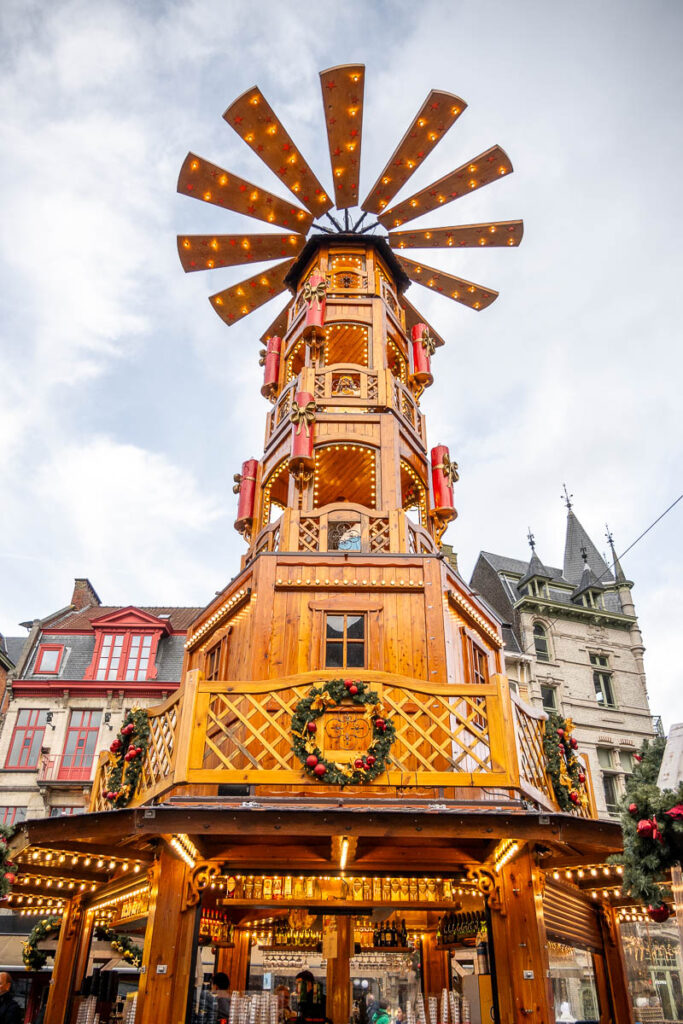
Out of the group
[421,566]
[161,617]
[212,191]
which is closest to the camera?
[421,566]

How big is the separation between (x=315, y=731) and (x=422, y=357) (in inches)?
481

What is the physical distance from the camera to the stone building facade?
29016mm

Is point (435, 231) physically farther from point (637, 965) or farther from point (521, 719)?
point (637, 965)

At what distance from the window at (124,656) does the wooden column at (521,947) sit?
2091 centimetres

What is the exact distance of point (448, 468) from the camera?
57.3 ft

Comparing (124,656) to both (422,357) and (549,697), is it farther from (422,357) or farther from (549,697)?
(422,357)

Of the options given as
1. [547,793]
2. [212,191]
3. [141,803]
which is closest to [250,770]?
[141,803]

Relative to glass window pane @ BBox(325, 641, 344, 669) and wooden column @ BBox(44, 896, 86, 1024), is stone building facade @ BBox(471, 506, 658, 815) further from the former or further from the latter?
wooden column @ BBox(44, 896, 86, 1024)

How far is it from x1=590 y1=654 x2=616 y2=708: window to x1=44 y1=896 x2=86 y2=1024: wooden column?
22.1 metres

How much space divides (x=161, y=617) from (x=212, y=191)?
679 inches

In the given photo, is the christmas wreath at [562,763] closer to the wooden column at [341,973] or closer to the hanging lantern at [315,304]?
the wooden column at [341,973]

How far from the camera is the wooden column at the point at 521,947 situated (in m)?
9.12

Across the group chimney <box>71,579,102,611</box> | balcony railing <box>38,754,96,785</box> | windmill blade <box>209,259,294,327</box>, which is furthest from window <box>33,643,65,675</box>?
windmill blade <box>209,259,294,327</box>

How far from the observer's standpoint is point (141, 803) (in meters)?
9.84
